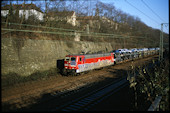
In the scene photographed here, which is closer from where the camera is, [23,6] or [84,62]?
[84,62]

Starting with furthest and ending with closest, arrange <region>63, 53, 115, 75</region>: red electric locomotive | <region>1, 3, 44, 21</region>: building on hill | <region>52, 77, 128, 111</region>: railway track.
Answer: <region>1, 3, 44, 21</region>: building on hill → <region>63, 53, 115, 75</region>: red electric locomotive → <region>52, 77, 128, 111</region>: railway track

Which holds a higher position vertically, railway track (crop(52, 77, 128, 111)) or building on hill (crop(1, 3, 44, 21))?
building on hill (crop(1, 3, 44, 21))

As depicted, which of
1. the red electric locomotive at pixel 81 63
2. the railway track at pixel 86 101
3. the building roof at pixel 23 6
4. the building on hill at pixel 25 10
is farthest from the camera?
the building on hill at pixel 25 10

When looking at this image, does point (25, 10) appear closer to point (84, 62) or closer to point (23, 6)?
point (23, 6)

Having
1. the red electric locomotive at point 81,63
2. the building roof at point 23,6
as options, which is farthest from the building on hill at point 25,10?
the red electric locomotive at point 81,63

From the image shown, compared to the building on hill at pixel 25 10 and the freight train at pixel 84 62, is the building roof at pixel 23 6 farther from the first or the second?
the freight train at pixel 84 62

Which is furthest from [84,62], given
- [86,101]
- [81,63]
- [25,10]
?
[25,10]

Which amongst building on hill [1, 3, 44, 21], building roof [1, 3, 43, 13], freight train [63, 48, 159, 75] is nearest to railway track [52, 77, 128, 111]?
freight train [63, 48, 159, 75]

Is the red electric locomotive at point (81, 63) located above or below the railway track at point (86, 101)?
above

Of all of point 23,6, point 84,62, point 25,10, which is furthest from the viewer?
point 25,10

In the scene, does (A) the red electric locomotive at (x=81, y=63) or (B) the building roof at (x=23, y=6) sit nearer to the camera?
(A) the red electric locomotive at (x=81, y=63)

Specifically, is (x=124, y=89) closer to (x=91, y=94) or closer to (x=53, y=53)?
(x=91, y=94)

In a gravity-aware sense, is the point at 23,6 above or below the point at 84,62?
above

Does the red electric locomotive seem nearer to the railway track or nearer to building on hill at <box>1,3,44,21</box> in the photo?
the railway track
